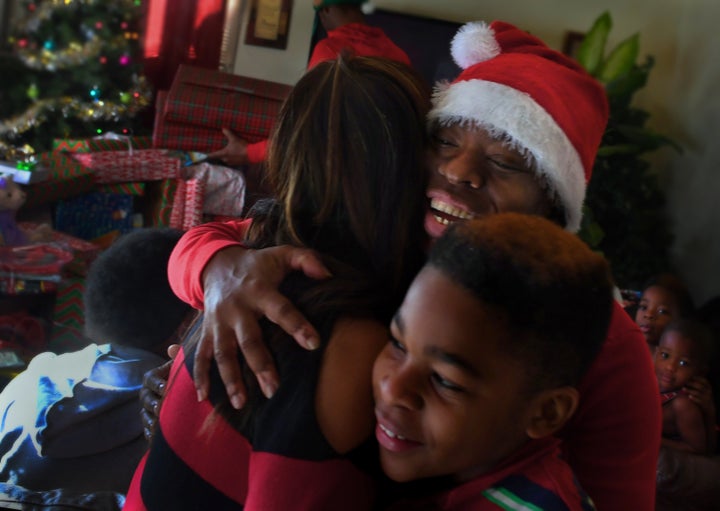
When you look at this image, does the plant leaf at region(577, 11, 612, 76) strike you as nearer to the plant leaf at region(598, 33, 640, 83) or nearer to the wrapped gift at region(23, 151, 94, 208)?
the plant leaf at region(598, 33, 640, 83)

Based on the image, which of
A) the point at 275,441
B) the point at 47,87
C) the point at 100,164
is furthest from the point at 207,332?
the point at 47,87

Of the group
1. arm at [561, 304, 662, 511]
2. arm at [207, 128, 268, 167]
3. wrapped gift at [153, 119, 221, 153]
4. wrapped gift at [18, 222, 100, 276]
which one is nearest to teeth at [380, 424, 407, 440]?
arm at [561, 304, 662, 511]

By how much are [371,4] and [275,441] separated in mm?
4386

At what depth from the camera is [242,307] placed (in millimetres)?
852

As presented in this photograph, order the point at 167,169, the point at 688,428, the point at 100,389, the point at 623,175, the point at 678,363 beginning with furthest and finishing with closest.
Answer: the point at 623,175 < the point at 167,169 < the point at 678,363 < the point at 688,428 < the point at 100,389

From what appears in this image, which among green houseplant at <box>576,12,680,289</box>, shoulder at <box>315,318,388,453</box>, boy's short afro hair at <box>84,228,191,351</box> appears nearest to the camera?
shoulder at <box>315,318,388,453</box>

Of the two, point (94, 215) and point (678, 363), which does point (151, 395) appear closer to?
point (678, 363)

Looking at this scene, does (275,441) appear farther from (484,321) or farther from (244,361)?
(484,321)

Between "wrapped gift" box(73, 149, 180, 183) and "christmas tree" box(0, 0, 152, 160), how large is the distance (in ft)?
1.40

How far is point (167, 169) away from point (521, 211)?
2.56 metres

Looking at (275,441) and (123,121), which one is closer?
(275,441)

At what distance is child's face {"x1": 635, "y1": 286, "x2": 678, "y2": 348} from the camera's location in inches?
111

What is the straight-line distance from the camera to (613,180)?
440 cm

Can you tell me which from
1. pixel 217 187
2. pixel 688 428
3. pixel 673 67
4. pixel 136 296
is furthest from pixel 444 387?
pixel 673 67
